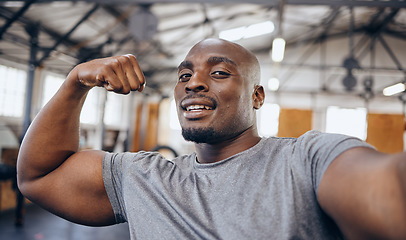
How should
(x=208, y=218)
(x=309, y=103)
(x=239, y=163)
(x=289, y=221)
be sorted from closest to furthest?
(x=289, y=221) → (x=208, y=218) → (x=239, y=163) → (x=309, y=103)

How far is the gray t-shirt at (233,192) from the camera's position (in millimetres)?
857

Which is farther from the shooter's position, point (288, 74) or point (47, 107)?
point (288, 74)

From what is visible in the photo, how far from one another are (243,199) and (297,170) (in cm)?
18

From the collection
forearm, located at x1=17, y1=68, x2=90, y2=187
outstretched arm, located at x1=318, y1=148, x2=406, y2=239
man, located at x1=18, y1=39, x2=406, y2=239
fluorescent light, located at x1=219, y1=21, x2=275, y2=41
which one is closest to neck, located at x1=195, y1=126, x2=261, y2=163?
man, located at x1=18, y1=39, x2=406, y2=239

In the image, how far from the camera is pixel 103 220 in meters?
1.22

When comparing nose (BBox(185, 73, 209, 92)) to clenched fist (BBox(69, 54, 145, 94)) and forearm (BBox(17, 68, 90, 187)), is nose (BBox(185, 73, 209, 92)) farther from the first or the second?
forearm (BBox(17, 68, 90, 187))

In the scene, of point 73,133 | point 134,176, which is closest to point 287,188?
point 134,176

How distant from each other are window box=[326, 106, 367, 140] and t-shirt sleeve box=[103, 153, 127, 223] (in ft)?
35.0

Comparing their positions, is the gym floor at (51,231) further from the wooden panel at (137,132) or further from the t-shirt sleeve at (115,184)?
the wooden panel at (137,132)

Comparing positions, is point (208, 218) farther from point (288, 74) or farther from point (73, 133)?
point (288, 74)

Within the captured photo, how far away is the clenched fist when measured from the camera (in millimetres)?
1084

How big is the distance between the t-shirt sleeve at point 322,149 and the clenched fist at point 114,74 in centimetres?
63

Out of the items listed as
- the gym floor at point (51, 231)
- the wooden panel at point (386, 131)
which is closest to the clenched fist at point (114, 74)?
the gym floor at point (51, 231)

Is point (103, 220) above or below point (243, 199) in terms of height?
below
